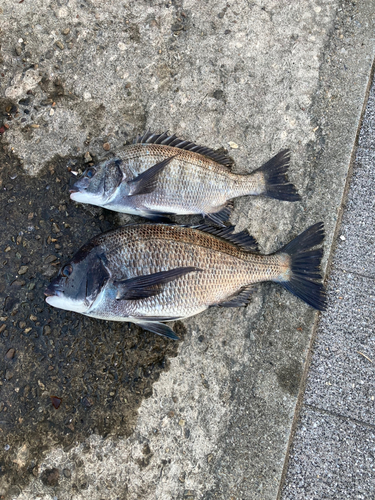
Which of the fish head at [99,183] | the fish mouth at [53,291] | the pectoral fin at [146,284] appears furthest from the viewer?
the fish head at [99,183]

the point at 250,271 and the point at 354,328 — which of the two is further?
the point at 354,328

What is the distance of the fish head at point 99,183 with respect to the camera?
2.53 meters

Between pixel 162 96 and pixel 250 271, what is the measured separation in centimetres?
160

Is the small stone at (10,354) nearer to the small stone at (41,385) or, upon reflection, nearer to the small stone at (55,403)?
the small stone at (41,385)

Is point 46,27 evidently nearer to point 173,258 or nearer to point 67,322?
point 173,258

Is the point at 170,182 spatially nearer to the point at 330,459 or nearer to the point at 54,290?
the point at 54,290

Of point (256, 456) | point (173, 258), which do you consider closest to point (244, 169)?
point (173, 258)

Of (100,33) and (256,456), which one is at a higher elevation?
(100,33)

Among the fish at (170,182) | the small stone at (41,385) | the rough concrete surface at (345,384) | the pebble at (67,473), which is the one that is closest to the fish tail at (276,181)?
the fish at (170,182)

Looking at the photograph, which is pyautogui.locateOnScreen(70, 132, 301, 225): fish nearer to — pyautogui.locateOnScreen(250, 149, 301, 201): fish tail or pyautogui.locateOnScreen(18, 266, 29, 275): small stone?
pyautogui.locateOnScreen(250, 149, 301, 201): fish tail

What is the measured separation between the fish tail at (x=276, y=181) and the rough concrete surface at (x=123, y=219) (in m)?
0.22

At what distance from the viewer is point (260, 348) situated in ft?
9.42

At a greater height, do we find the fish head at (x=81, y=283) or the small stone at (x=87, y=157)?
the small stone at (x=87, y=157)

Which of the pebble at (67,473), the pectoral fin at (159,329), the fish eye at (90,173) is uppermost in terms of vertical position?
the fish eye at (90,173)
